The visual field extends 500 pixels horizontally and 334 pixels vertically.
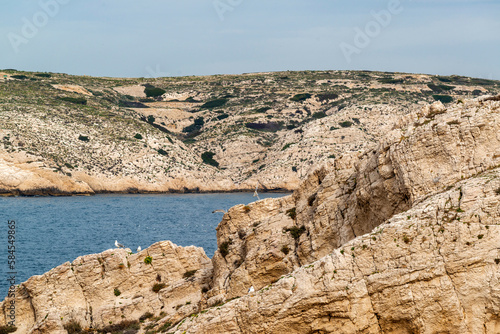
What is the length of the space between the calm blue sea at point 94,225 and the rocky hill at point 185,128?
6902mm

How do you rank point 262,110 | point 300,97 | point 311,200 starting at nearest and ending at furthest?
1. point 311,200
2. point 262,110
3. point 300,97

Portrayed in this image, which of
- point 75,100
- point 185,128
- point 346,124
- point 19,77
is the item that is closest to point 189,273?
point 346,124

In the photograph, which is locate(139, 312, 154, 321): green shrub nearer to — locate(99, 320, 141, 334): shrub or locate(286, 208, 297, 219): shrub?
locate(99, 320, 141, 334): shrub

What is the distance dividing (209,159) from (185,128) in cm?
2384

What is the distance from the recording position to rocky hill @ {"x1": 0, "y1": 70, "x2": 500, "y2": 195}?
106m

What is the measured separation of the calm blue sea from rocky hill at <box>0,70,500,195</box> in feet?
22.6

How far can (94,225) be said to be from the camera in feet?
233

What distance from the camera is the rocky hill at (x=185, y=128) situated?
348 ft

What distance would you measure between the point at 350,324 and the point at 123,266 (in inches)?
761

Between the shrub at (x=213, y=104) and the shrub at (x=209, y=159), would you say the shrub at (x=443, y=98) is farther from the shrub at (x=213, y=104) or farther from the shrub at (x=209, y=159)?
the shrub at (x=209, y=159)

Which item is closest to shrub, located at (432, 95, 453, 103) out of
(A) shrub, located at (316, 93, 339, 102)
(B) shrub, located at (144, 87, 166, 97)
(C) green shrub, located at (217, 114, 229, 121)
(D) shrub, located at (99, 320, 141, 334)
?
(A) shrub, located at (316, 93, 339, 102)

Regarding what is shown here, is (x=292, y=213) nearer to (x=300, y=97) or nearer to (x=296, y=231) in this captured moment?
(x=296, y=231)

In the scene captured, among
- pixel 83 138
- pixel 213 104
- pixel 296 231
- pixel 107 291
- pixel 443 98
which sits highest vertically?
pixel 213 104

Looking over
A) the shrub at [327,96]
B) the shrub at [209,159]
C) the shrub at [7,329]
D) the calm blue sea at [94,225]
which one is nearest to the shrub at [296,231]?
the shrub at [7,329]
